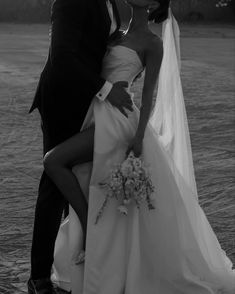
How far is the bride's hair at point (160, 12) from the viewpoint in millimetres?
3922

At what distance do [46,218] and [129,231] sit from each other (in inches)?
18.4

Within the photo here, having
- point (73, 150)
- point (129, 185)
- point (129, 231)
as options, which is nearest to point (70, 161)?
point (73, 150)

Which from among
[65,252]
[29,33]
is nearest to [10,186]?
[65,252]

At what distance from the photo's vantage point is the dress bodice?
3.78 metres

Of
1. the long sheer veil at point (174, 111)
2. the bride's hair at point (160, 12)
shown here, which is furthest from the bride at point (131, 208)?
the long sheer veil at point (174, 111)

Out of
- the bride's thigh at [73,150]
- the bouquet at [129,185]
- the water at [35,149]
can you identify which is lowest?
the water at [35,149]

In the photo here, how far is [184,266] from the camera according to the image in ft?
13.1

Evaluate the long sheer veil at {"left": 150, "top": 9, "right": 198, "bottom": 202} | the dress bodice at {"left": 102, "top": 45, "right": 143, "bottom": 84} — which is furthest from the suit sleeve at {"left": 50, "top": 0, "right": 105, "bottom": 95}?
the long sheer veil at {"left": 150, "top": 9, "right": 198, "bottom": 202}

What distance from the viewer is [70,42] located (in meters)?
3.64

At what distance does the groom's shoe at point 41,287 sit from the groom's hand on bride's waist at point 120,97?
1034mm

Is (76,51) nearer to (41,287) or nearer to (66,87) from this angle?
(66,87)

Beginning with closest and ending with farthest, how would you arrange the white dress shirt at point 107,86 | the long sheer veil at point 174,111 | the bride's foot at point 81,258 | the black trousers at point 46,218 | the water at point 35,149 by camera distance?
the white dress shirt at point 107,86
the bride's foot at point 81,258
the black trousers at point 46,218
the long sheer veil at point 174,111
the water at point 35,149

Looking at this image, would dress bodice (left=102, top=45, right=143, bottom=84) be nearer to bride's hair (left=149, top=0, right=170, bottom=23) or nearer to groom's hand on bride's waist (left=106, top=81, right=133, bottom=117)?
groom's hand on bride's waist (left=106, top=81, right=133, bottom=117)

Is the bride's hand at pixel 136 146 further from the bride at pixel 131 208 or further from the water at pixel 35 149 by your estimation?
the water at pixel 35 149
